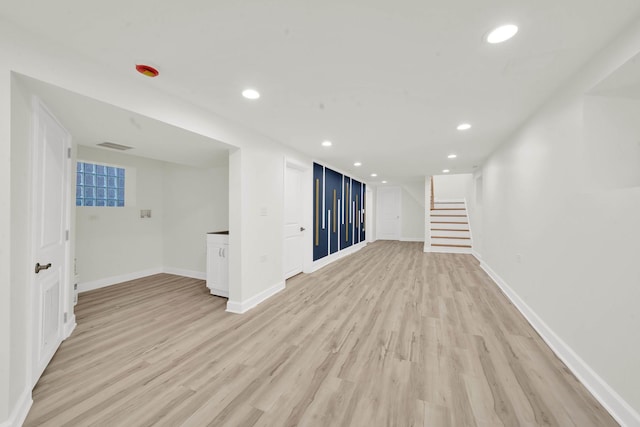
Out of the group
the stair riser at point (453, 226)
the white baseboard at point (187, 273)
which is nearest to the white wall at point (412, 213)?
the stair riser at point (453, 226)

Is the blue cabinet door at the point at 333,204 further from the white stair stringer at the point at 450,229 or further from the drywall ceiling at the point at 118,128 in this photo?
the white stair stringer at the point at 450,229

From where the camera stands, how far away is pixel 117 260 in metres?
4.23

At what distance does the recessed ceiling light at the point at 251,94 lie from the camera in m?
2.23

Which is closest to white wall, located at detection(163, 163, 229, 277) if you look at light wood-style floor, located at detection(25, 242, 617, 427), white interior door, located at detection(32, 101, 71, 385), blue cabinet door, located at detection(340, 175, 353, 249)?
light wood-style floor, located at detection(25, 242, 617, 427)

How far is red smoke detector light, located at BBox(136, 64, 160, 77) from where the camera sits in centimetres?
181

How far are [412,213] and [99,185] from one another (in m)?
9.64

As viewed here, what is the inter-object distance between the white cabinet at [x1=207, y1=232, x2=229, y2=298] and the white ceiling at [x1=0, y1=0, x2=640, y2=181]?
177cm

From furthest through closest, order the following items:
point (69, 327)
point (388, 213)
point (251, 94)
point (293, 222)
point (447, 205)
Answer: point (388, 213), point (447, 205), point (293, 222), point (69, 327), point (251, 94)

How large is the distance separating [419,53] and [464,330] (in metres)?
2.60

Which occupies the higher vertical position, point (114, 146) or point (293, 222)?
point (114, 146)

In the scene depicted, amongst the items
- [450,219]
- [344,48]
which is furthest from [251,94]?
[450,219]

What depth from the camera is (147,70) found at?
6.07ft

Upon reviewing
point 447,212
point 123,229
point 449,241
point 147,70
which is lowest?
point 449,241

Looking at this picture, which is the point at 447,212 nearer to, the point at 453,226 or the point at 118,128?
the point at 453,226
